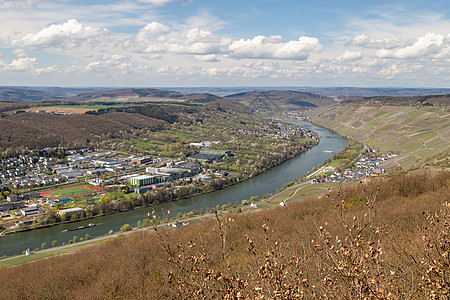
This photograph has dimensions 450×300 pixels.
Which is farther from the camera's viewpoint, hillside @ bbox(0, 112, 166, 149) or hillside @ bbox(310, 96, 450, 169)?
hillside @ bbox(0, 112, 166, 149)

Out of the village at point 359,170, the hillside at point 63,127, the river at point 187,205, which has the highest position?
the hillside at point 63,127

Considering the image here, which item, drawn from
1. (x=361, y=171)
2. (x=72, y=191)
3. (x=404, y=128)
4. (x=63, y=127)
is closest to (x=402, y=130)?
(x=404, y=128)

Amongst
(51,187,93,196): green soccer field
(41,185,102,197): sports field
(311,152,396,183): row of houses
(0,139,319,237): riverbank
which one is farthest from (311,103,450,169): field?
(51,187,93,196): green soccer field

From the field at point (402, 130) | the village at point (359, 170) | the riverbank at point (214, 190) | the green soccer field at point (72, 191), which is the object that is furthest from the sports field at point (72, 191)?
the field at point (402, 130)

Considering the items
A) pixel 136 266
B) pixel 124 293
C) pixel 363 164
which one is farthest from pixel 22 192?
pixel 363 164

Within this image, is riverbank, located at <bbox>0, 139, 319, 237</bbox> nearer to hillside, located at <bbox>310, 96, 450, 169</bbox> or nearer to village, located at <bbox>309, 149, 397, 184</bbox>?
village, located at <bbox>309, 149, 397, 184</bbox>

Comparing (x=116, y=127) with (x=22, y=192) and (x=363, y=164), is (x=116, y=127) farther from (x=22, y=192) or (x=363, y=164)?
(x=363, y=164)

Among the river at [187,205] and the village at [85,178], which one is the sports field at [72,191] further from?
the river at [187,205]
